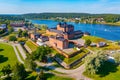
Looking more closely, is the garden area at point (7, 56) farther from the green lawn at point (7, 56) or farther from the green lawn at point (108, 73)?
the green lawn at point (108, 73)

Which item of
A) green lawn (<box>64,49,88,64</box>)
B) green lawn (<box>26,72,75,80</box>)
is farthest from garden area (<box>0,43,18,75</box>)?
green lawn (<box>64,49,88,64</box>)

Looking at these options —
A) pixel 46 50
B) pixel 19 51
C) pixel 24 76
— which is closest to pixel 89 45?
pixel 46 50

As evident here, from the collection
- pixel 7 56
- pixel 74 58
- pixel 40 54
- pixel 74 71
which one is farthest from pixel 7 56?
pixel 74 71

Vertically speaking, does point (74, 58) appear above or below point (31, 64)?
below

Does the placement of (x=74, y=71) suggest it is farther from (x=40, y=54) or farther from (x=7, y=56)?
(x=7, y=56)

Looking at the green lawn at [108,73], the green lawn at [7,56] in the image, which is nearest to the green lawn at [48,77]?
the green lawn at [108,73]

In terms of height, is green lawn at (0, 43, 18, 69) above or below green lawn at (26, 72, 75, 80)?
below

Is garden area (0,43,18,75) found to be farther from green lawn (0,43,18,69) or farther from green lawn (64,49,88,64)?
green lawn (64,49,88,64)
